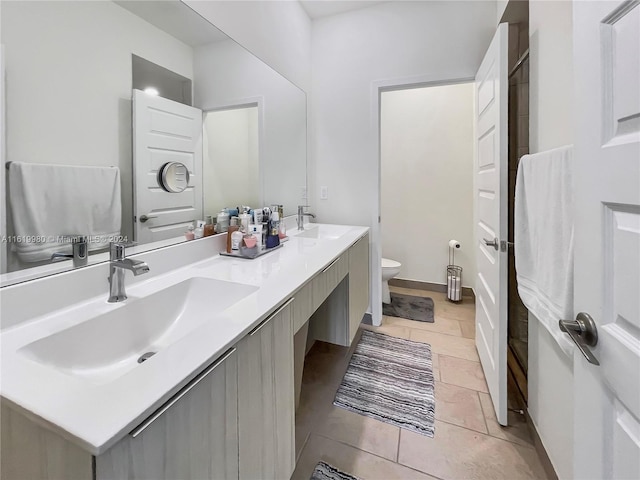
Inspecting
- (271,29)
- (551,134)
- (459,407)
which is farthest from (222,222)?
(459,407)

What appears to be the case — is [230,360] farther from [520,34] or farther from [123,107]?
[520,34]

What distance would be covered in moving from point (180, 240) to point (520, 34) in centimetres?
204

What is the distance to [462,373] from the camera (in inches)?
76.2

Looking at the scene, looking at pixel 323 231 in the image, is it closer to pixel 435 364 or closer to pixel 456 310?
pixel 435 364

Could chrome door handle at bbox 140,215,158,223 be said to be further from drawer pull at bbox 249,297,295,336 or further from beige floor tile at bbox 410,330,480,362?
beige floor tile at bbox 410,330,480,362

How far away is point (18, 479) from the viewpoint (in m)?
0.50

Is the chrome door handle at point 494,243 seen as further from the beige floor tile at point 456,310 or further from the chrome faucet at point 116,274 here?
the chrome faucet at point 116,274

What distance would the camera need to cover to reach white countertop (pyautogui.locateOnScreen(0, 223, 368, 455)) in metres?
0.44

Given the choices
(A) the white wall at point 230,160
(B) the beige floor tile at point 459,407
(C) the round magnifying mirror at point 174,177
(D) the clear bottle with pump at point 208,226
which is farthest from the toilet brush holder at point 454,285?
(C) the round magnifying mirror at point 174,177

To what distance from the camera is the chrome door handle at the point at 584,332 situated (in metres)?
0.58

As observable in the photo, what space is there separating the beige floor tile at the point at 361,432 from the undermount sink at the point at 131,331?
92 cm

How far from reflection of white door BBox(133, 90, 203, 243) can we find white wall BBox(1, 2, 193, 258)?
0.04 m

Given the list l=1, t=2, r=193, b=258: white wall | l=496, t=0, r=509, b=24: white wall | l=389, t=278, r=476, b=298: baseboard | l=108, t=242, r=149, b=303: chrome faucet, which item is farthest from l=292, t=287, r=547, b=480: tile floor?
l=496, t=0, r=509, b=24: white wall

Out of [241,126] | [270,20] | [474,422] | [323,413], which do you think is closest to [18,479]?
[323,413]
